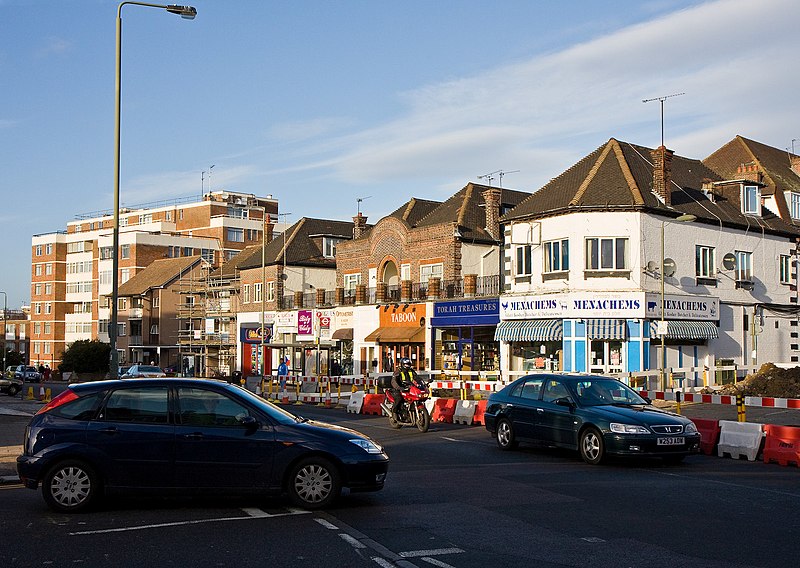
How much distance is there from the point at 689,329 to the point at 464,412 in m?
17.5

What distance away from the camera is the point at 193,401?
33.8 ft

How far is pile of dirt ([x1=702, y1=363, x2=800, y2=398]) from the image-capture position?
2945 centimetres

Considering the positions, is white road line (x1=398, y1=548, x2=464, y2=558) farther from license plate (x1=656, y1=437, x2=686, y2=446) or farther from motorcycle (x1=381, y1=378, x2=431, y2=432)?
motorcycle (x1=381, y1=378, x2=431, y2=432)

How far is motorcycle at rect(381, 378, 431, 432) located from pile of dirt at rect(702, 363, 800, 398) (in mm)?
12676

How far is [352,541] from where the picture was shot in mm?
8508

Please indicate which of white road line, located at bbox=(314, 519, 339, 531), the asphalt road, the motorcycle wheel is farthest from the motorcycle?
Result: white road line, located at bbox=(314, 519, 339, 531)

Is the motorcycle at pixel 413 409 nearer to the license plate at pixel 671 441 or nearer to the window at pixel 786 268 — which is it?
the license plate at pixel 671 441

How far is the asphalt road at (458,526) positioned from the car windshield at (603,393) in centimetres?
223

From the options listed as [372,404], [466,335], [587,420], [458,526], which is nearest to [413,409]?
[372,404]

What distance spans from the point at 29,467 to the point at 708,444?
12.3 metres

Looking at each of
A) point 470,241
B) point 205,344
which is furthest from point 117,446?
point 205,344

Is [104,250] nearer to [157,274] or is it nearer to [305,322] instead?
[157,274]

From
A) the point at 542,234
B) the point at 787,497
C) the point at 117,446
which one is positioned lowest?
the point at 787,497

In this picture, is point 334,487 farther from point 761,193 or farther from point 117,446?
point 761,193
